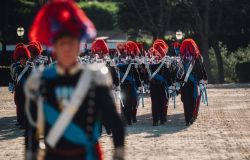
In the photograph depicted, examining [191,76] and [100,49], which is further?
[191,76]

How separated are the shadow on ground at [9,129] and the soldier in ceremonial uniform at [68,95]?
11404 mm

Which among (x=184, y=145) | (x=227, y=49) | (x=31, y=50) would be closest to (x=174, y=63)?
(x=31, y=50)

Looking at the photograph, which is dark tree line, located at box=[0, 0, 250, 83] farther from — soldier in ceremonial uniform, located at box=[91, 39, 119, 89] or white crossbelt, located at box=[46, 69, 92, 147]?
white crossbelt, located at box=[46, 69, 92, 147]

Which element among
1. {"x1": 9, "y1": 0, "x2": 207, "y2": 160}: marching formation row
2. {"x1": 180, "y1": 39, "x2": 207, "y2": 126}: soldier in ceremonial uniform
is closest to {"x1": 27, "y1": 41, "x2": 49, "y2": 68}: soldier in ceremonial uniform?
{"x1": 180, "y1": 39, "x2": 207, "y2": 126}: soldier in ceremonial uniform

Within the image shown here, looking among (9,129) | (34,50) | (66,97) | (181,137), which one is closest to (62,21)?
(66,97)

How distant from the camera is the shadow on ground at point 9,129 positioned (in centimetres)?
1711

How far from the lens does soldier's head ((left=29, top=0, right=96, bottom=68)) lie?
5.26m

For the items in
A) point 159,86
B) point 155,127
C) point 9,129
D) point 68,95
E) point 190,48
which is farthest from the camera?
point 190,48

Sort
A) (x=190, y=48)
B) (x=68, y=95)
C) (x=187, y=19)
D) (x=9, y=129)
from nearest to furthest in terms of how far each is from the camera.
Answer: (x=68, y=95) → (x=9, y=129) → (x=190, y=48) → (x=187, y=19)

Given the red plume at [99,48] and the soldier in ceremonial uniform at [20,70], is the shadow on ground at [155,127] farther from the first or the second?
the soldier in ceremonial uniform at [20,70]

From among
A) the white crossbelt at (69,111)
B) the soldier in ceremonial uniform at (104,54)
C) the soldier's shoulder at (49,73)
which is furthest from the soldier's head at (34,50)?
the white crossbelt at (69,111)

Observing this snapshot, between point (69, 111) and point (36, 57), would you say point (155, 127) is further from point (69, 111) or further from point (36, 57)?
point (69, 111)

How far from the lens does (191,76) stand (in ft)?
63.5

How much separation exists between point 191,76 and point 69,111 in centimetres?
1417
